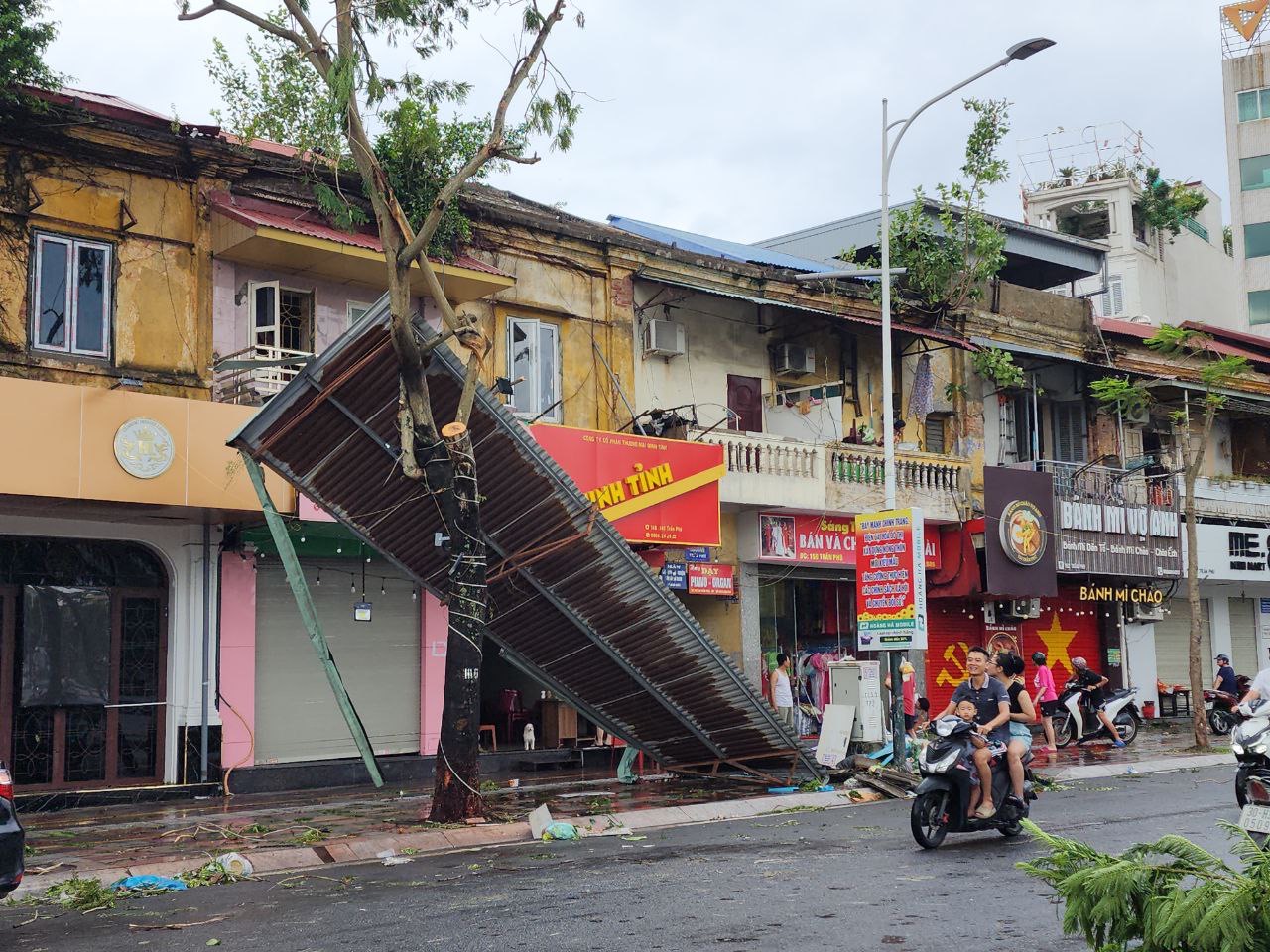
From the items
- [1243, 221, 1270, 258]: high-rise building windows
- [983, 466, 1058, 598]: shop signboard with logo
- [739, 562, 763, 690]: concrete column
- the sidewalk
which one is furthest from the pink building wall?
[1243, 221, 1270, 258]: high-rise building windows

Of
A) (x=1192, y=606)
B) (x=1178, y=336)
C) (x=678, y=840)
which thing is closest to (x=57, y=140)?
(x=678, y=840)

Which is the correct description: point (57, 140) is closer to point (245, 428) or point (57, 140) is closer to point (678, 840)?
point (245, 428)

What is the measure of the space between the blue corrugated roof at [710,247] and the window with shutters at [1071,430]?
735 cm

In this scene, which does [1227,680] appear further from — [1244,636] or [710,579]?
[1244,636]

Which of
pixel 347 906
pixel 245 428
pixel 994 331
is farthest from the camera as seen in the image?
pixel 994 331

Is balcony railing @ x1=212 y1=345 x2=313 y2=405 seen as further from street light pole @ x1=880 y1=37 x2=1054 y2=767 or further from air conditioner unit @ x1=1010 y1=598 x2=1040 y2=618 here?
air conditioner unit @ x1=1010 y1=598 x2=1040 y2=618

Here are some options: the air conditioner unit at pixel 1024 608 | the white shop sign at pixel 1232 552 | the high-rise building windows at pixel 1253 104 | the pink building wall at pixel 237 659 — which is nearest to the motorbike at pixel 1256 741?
the pink building wall at pixel 237 659

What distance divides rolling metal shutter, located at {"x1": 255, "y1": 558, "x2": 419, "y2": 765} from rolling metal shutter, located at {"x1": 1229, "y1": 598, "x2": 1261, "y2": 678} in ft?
78.5

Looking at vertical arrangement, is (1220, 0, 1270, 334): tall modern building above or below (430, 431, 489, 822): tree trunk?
above

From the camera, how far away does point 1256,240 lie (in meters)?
51.0

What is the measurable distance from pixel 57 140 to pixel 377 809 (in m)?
9.28

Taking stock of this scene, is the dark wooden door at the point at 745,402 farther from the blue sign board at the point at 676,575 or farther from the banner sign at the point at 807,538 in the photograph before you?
the blue sign board at the point at 676,575

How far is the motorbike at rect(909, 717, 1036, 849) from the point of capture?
1063 cm

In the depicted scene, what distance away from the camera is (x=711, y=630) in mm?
23906
